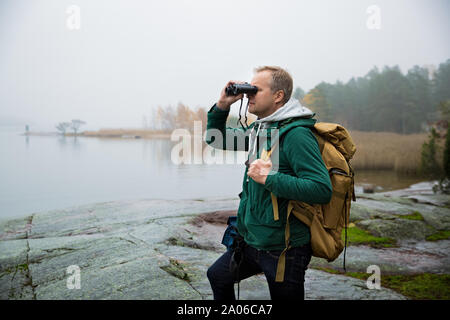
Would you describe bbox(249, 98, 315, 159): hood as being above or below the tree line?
below

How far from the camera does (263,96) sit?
1.85 meters

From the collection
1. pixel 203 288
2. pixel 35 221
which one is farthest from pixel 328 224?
pixel 35 221

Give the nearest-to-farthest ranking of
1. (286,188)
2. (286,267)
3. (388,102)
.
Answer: (286,188) < (286,267) < (388,102)

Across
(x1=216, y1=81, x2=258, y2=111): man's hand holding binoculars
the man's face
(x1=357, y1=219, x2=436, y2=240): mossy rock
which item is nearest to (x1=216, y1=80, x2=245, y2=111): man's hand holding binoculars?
(x1=216, y1=81, x2=258, y2=111): man's hand holding binoculars

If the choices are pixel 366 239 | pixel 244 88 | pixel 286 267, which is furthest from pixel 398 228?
pixel 244 88

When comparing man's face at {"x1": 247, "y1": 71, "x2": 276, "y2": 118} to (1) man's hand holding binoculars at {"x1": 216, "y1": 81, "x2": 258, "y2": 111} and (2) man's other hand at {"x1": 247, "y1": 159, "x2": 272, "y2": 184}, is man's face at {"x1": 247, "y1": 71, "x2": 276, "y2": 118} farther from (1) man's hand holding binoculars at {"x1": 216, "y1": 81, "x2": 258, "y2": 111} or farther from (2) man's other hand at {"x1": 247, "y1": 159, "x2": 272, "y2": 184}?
(2) man's other hand at {"x1": 247, "y1": 159, "x2": 272, "y2": 184}

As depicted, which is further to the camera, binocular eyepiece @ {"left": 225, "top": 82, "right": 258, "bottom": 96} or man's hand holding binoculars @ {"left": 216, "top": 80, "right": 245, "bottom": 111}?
man's hand holding binoculars @ {"left": 216, "top": 80, "right": 245, "bottom": 111}

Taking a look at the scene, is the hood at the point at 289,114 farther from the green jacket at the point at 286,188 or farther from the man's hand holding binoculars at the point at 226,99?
the man's hand holding binoculars at the point at 226,99

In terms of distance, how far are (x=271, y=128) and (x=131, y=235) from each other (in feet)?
10.5

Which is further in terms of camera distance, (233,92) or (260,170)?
(233,92)

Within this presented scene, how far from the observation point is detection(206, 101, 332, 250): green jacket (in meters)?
1.57

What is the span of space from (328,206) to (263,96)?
0.62 metres

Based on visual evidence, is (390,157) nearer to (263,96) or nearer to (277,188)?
(263,96)

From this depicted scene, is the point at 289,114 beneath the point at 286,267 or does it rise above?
above
